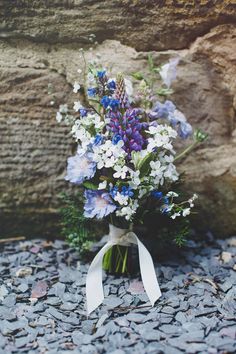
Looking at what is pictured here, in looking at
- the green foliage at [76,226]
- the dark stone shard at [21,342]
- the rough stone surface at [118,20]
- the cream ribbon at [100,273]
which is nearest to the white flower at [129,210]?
the cream ribbon at [100,273]

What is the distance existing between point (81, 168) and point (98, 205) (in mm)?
124

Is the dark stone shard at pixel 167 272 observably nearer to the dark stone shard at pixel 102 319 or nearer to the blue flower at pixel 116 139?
the dark stone shard at pixel 102 319

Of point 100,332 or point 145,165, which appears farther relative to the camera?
point 145,165

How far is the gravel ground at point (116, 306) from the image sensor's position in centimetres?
127

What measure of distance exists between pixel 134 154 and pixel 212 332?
20.4 inches

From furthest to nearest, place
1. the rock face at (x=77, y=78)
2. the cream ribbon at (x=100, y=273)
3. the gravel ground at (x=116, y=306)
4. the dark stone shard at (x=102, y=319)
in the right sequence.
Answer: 1. the rock face at (x=77, y=78)
2. the cream ribbon at (x=100, y=273)
3. the dark stone shard at (x=102, y=319)
4. the gravel ground at (x=116, y=306)

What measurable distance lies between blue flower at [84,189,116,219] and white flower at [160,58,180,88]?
1.38 feet

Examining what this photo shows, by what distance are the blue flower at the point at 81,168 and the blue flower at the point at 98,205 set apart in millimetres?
49

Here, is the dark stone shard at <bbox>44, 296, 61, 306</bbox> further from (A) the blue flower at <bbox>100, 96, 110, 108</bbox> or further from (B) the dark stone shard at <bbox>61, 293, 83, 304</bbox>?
(A) the blue flower at <bbox>100, 96, 110, 108</bbox>

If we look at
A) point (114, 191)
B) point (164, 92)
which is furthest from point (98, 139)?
point (164, 92)

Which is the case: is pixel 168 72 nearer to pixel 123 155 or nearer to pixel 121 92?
pixel 121 92

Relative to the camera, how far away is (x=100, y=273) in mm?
1546

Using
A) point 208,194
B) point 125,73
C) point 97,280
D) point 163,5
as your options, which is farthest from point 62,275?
point 163,5

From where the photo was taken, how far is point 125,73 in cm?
174
